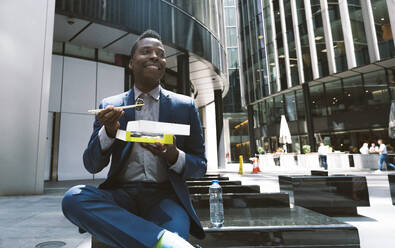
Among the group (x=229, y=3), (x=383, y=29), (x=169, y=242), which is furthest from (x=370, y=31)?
(x=229, y=3)

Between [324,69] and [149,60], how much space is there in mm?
23451

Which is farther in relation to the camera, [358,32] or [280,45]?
[280,45]

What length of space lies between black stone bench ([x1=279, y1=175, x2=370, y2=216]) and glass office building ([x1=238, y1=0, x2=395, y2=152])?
17.8 meters

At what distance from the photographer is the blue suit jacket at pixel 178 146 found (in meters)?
1.50

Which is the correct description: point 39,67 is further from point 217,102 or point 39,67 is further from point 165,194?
point 217,102

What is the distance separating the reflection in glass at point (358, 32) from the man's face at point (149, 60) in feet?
72.8

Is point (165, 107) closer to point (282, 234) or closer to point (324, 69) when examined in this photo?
point (282, 234)

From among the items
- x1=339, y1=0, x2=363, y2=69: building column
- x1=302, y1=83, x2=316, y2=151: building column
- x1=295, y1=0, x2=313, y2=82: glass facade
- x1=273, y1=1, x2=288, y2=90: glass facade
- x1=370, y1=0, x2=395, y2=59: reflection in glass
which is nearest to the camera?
x1=370, y1=0, x2=395, y2=59: reflection in glass

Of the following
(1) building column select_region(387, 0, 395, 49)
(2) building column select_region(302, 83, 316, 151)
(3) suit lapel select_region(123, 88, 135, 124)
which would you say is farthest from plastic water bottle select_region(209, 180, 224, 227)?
(2) building column select_region(302, 83, 316, 151)

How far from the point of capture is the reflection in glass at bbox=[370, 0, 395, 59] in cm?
1812

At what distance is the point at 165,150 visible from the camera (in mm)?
1340

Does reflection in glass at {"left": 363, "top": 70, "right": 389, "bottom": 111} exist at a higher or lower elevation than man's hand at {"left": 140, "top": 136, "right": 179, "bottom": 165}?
higher

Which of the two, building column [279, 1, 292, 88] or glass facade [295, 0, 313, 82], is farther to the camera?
building column [279, 1, 292, 88]

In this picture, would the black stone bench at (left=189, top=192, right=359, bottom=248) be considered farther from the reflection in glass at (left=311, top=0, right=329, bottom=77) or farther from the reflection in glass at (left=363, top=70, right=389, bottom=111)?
the reflection in glass at (left=363, top=70, right=389, bottom=111)
